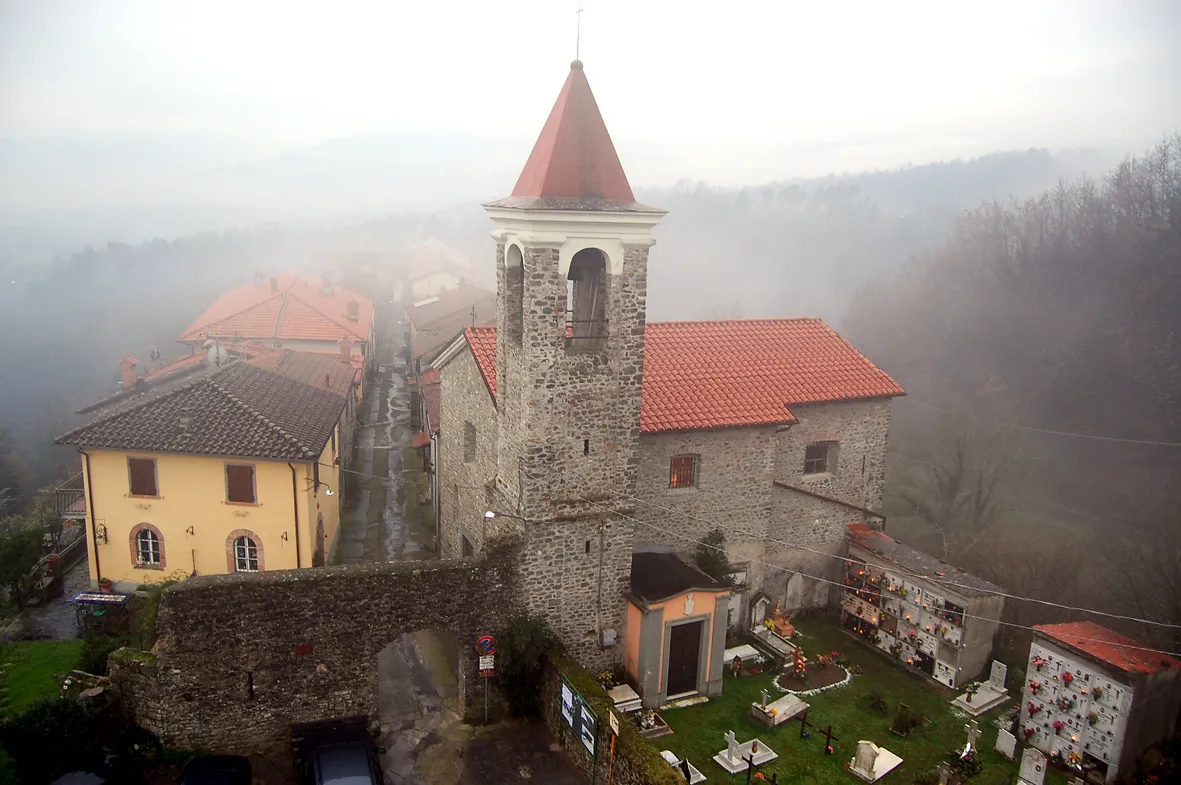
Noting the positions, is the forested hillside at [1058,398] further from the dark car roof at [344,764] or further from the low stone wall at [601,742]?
the dark car roof at [344,764]

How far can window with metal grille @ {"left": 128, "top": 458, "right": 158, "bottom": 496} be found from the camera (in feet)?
67.5

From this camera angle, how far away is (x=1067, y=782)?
15758mm

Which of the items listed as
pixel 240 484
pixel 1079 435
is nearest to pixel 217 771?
pixel 240 484

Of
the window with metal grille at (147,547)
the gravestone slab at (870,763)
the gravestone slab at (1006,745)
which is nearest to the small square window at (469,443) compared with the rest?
the window with metal grille at (147,547)

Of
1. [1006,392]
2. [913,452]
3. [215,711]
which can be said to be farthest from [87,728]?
[1006,392]

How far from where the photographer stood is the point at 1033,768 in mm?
15242

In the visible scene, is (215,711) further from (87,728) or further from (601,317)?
(601,317)

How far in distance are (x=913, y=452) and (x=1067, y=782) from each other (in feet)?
83.5

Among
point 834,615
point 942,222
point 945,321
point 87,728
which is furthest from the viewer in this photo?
point 942,222

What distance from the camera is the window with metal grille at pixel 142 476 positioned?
67.5 ft

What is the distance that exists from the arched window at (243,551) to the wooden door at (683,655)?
1176 centimetres

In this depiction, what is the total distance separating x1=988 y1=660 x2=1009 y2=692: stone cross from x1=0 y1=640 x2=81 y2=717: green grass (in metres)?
21.6

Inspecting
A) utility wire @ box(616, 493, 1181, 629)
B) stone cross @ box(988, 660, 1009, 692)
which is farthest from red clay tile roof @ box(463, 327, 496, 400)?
stone cross @ box(988, 660, 1009, 692)

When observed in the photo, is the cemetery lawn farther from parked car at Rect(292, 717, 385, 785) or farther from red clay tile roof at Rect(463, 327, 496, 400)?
red clay tile roof at Rect(463, 327, 496, 400)
